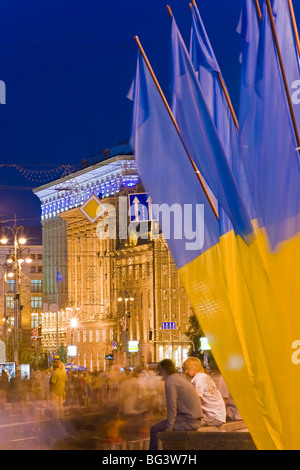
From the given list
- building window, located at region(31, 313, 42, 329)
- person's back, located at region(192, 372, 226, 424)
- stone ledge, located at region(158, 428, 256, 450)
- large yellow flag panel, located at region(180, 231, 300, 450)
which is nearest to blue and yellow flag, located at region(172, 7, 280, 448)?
large yellow flag panel, located at region(180, 231, 300, 450)

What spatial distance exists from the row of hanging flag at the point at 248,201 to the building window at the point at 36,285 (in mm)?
128849

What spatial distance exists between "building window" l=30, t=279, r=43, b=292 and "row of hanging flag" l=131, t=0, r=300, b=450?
12885cm

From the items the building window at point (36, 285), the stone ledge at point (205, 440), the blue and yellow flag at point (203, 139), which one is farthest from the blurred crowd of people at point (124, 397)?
the building window at point (36, 285)

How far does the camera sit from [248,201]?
988 cm

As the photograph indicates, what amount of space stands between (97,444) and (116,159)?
89782mm

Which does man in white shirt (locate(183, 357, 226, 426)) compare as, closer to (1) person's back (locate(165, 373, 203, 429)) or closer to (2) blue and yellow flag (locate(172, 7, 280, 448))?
(1) person's back (locate(165, 373, 203, 429))

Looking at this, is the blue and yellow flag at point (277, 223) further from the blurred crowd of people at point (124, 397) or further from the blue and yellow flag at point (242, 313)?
the blurred crowd of people at point (124, 397)

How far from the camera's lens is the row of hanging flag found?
8703mm

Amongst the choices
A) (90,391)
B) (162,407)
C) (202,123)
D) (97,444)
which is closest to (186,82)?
(202,123)

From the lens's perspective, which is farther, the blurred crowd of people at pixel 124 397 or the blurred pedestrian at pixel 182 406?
the blurred crowd of people at pixel 124 397

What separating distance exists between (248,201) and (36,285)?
131m

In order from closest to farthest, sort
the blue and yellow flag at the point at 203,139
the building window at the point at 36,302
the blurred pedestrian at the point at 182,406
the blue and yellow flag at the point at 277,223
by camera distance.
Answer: the blue and yellow flag at the point at 277,223 < the blue and yellow flag at the point at 203,139 < the blurred pedestrian at the point at 182,406 < the building window at the point at 36,302

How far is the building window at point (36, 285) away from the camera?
454ft
